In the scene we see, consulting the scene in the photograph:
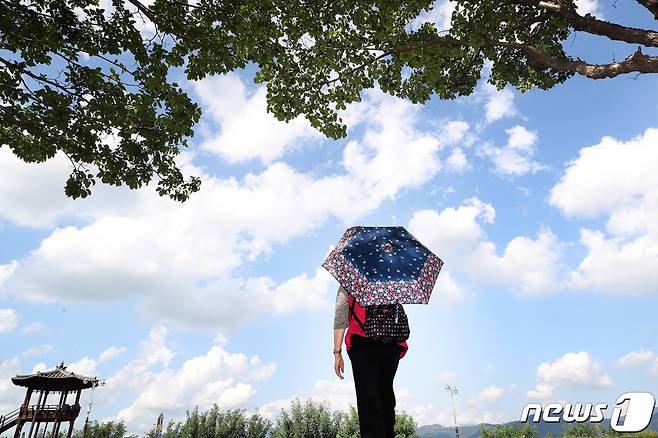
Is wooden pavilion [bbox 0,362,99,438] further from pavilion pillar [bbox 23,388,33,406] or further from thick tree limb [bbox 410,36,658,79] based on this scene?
thick tree limb [bbox 410,36,658,79]

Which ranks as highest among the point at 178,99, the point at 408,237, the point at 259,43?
the point at 259,43

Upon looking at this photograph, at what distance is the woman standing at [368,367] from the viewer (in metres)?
4.08

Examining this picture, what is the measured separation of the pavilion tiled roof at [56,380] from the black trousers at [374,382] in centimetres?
2894

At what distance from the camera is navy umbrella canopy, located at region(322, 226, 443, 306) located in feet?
14.3

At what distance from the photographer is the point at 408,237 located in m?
5.11

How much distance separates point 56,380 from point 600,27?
3114cm

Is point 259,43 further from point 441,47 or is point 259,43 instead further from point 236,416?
point 236,416

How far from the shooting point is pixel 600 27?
11.2 m

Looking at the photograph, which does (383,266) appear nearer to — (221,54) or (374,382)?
(374,382)

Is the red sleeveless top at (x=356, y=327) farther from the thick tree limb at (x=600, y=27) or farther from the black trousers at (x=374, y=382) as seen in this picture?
the thick tree limb at (x=600, y=27)

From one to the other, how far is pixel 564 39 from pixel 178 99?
35.1 feet

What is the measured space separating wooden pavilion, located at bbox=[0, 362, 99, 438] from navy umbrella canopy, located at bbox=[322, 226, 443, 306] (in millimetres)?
28797

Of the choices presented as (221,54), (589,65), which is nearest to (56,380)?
(221,54)

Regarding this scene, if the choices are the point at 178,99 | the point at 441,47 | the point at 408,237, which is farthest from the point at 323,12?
the point at 408,237
